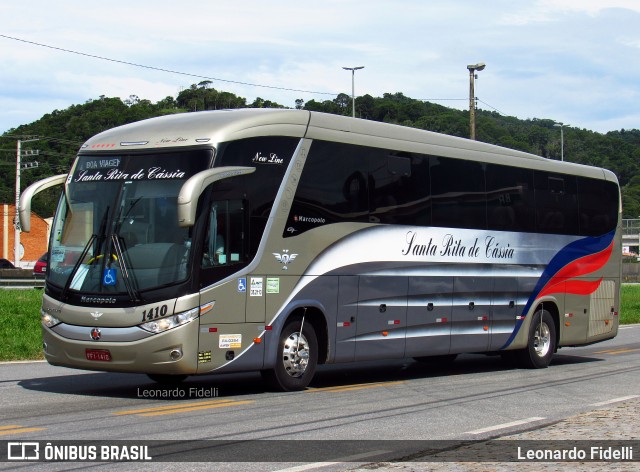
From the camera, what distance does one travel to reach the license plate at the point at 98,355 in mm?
12234

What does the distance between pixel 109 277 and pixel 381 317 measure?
14.3 feet

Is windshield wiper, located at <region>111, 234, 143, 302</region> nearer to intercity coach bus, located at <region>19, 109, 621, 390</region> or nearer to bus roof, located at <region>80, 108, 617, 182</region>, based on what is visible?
intercity coach bus, located at <region>19, 109, 621, 390</region>

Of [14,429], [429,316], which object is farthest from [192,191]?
[429,316]

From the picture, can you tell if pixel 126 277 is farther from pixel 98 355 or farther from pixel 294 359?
pixel 294 359

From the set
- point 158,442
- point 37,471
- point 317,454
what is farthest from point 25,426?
point 317,454

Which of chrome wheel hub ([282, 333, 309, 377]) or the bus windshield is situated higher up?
the bus windshield

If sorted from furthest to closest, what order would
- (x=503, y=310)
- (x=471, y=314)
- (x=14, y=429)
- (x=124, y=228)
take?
(x=503, y=310) → (x=471, y=314) → (x=124, y=228) → (x=14, y=429)

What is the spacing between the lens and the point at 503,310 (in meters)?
17.8

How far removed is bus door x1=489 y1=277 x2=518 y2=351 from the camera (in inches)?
695

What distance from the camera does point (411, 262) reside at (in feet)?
51.3

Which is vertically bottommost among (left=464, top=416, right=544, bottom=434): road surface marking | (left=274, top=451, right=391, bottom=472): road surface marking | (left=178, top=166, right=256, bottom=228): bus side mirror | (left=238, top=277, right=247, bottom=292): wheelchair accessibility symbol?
(left=464, top=416, right=544, bottom=434): road surface marking

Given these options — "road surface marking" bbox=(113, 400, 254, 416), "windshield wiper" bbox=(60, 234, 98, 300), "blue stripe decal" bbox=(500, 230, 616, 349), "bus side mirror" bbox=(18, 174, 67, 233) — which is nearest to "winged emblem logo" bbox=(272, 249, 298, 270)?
"road surface marking" bbox=(113, 400, 254, 416)

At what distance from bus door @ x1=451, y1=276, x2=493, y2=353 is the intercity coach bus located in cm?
4

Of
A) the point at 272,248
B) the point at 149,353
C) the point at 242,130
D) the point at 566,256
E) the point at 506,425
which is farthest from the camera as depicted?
the point at 566,256
